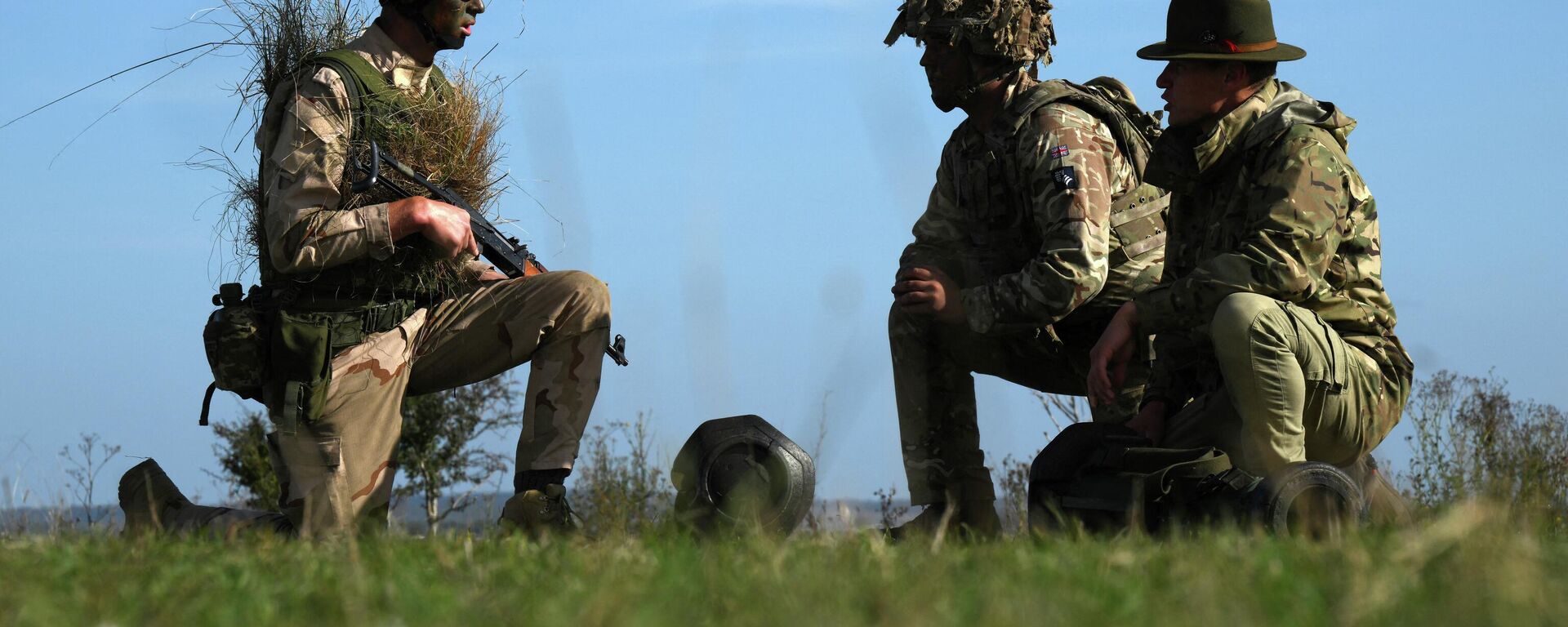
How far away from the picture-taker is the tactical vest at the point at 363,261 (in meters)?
5.85

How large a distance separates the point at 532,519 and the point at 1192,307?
7.69 ft

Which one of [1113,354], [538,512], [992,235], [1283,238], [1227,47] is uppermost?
[1227,47]

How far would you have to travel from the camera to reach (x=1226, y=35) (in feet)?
17.1

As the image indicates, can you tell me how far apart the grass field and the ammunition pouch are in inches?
76.9

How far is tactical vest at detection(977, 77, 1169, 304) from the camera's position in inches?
228

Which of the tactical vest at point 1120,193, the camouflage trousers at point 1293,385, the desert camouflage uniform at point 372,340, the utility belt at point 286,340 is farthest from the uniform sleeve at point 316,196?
the camouflage trousers at point 1293,385

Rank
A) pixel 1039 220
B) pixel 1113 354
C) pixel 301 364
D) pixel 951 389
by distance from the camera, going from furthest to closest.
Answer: pixel 951 389 < pixel 301 364 < pixel 1039 220 < pixel 1113 354

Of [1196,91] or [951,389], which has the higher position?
[1196,91]

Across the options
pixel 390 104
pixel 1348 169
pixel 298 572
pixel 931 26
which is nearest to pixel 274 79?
pixel 390 104

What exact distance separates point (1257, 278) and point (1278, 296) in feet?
0.34

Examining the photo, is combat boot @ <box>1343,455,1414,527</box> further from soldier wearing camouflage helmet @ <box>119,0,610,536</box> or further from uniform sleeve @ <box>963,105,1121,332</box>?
soldier wearing camouflage helmet @ <box>119,0,610,536</box>

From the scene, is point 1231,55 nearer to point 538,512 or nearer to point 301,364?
point 538,512

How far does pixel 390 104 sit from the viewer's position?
5.93m

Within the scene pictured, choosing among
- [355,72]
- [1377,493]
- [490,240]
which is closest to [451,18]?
[355,72]
